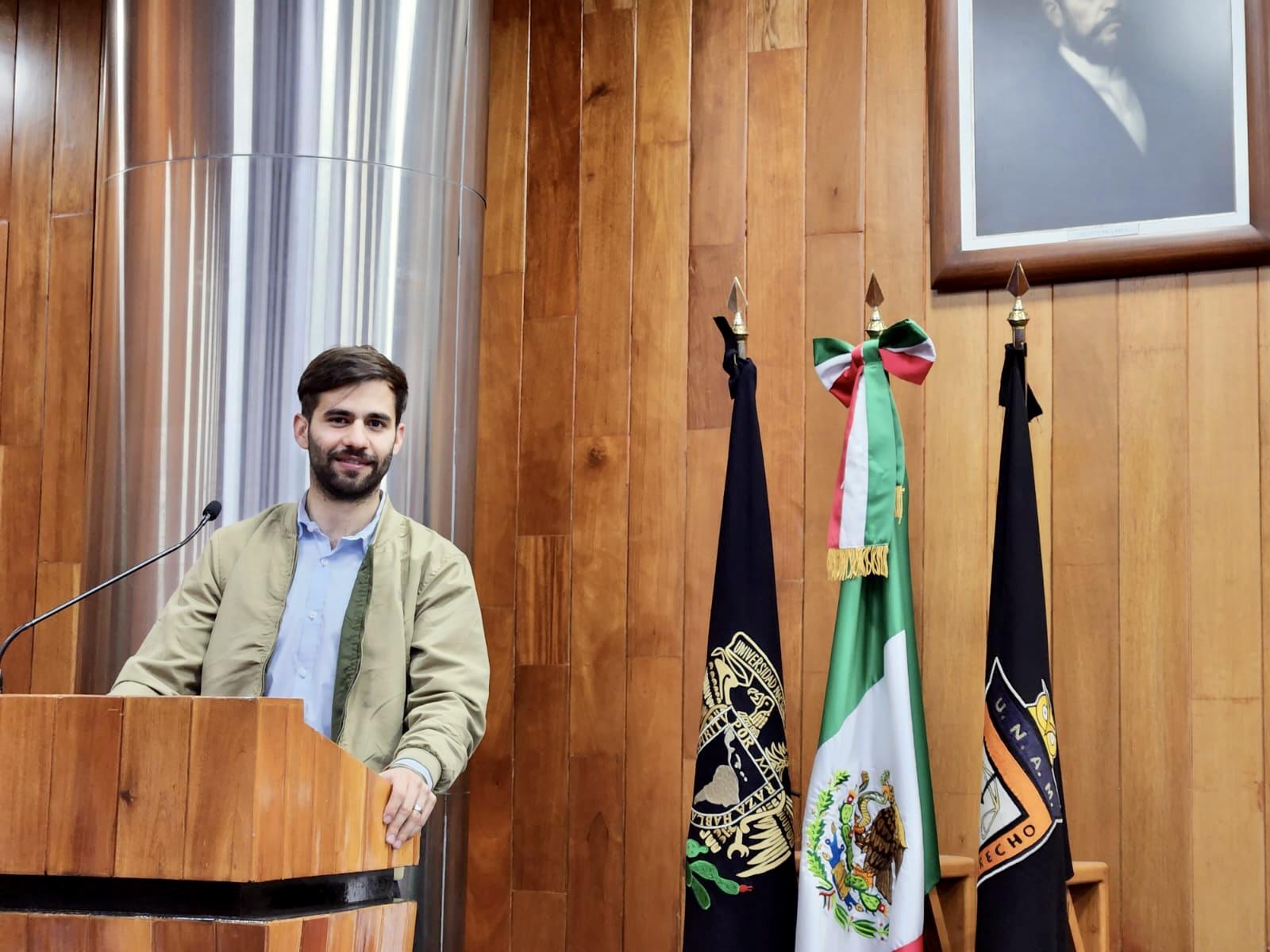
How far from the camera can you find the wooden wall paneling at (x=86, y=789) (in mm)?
1613

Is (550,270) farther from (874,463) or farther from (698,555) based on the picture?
(874,463)

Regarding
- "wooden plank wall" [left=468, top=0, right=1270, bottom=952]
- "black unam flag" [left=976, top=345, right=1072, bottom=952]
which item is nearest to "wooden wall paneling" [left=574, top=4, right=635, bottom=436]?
"wooden plank wall" [left=468, top=0, right=1270, bottom=952]

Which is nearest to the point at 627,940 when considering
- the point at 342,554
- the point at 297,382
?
the point at 342,554

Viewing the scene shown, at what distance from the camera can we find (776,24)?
333 centimetres

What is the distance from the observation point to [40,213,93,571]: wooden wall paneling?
12.0 feet

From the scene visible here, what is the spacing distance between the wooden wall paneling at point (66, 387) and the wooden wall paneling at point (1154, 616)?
2484mm

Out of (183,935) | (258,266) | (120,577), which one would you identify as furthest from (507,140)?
(183,935)

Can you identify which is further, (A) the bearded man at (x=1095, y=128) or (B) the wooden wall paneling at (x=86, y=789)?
(A) the bearded man at (x=1095, y=128)

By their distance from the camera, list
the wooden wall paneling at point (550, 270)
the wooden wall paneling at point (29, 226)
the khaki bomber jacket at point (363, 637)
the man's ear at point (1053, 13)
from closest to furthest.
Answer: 1. the khaki bomber jacket at point (363, 637)
2. the man's ear at point (1053, 13)
3. the wooden wall paneling at point (550, 270)
4. the wooden wall paneling at point (29, 226)

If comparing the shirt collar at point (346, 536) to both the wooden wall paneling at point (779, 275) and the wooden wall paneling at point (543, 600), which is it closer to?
the wooden wall paneling at point (543, 600)

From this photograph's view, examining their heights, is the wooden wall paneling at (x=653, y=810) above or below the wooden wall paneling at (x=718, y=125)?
below

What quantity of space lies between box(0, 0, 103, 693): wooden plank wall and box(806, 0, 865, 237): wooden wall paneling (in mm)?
1872

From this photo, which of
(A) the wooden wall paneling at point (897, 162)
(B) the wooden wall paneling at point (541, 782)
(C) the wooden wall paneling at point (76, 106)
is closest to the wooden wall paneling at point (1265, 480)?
(A) the wooden wall paneling at point (897, 162)

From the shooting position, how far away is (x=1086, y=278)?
3.00m
